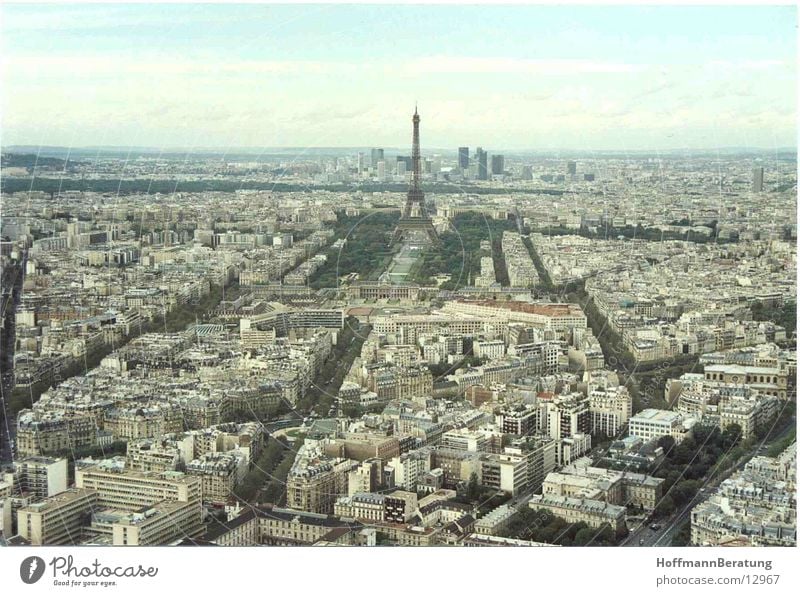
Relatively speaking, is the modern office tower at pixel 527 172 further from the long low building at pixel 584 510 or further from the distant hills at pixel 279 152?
the long low building at pixel 584 510

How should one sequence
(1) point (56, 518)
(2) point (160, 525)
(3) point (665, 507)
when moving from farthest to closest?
(3) point (665, 507)
(1) point (56, 518)
(2) point (160, 525)

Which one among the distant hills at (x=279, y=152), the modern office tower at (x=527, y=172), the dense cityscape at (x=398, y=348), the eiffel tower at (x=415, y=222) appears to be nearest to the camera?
the dense cityscape at (x=398, y=348)

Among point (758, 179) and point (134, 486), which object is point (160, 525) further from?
point (758, 179)

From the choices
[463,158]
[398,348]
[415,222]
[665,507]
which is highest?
[463,158]

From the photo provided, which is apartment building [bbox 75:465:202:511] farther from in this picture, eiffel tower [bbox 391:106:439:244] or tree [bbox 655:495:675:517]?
eiffel tower [bbox 391:106:439:244]
